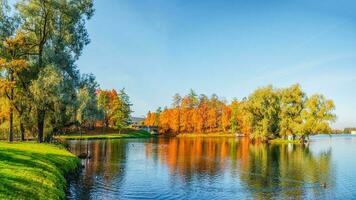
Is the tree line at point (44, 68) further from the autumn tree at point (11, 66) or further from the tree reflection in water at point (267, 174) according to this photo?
the tree reflection in water at point (267, 174)

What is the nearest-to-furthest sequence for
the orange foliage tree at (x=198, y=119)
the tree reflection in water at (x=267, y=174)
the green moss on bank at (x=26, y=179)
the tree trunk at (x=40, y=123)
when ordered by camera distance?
the green moss on bank at (x=26, y=179) < the tree reflection in water at (x=267, y=174) < the tree trunk at (x=40, y=123) < the orange foliage tree at (x=198, y=119)

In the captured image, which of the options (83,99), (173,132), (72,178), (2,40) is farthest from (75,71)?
(173,132)

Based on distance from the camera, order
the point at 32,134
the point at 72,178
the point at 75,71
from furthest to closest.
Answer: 1. the point at 32,134
2. the point at 75,71
3. the point at 72,178

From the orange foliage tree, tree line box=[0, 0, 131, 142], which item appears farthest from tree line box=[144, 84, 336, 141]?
tree line box=[0, 0, 131, 142]

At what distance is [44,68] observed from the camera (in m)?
53.6

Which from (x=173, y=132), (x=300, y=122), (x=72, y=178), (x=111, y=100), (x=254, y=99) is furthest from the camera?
(x=173, y=132)

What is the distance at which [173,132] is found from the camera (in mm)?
173375

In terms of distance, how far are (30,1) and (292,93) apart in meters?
92.5

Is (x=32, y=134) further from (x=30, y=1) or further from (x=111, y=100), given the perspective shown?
(x=111, y=100)

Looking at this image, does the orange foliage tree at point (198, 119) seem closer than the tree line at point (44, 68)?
No

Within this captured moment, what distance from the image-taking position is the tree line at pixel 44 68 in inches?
2064

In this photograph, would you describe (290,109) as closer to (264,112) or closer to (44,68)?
(264,112)

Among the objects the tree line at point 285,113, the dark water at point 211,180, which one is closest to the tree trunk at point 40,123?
the dark water at point 211,180

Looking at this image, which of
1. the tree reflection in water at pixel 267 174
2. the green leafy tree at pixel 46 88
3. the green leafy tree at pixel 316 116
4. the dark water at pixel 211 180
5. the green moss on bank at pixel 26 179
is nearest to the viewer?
the green moss on bank at pixel 26 179
